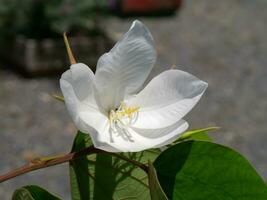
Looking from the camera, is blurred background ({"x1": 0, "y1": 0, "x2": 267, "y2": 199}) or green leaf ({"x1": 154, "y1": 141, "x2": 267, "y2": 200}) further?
blurred background ({"x1": 0, "y1": 0, "x2": 267, "y2": 199})

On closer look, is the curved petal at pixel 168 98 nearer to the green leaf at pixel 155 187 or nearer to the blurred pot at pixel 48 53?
the green leaf at pixel 155 187

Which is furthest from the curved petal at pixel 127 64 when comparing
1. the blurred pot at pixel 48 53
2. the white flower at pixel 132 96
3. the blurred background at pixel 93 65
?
the blurred pot at pixel 48 53

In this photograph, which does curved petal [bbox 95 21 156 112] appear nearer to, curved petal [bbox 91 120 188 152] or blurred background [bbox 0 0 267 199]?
curved petal [bbox 91 120 188 152]

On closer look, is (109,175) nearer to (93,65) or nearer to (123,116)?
(123,116)

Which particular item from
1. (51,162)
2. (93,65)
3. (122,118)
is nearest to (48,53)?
(93,65)

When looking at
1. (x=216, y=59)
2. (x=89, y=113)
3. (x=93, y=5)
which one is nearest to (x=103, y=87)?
(x=89, y=113)

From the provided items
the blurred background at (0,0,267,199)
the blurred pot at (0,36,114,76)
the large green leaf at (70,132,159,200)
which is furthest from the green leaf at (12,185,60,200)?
the blurred pot at (0,36,114,76)

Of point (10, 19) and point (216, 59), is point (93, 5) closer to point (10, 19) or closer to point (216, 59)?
point (10, 19)
